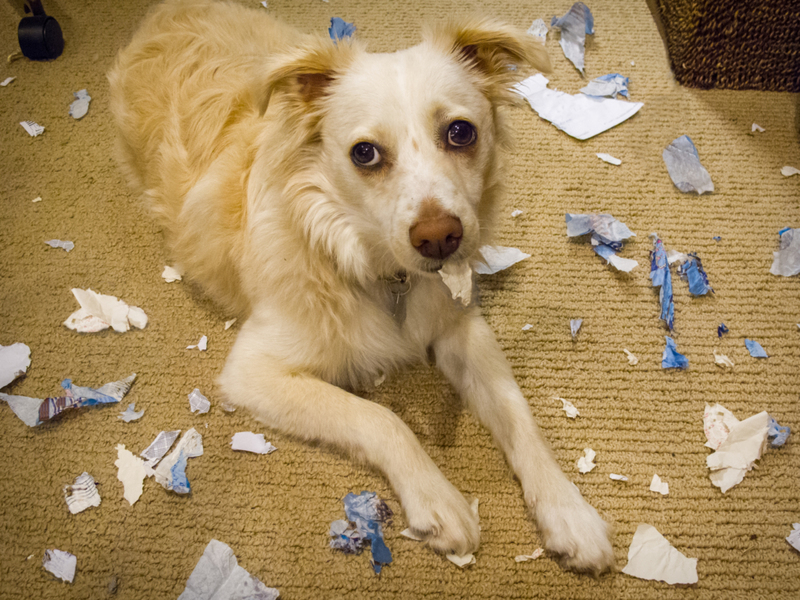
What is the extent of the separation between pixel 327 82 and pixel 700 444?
1.65m

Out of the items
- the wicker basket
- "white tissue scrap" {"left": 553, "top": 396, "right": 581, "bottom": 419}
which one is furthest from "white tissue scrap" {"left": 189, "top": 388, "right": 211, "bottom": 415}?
the wicker basket

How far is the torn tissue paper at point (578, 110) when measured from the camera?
2633 millimetres

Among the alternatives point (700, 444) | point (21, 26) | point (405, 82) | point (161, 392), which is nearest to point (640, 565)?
point (700, 444)

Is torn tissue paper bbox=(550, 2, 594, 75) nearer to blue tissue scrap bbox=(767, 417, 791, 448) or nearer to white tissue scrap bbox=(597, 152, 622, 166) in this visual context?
white tissue scrap bbox=(597, 152, 622, 166)

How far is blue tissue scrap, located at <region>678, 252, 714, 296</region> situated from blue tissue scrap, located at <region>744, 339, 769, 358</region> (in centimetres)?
24

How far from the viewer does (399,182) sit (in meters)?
1.41

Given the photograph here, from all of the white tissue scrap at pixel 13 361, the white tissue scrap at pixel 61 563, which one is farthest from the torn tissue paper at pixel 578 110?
the white tissue scrap at pixel 61 563

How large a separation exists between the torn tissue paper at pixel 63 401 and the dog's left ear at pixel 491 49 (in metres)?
1.59

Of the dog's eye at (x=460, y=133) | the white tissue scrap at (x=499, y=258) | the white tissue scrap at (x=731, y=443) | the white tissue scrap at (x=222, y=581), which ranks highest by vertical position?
the dog's eye at (x=460, y=133)

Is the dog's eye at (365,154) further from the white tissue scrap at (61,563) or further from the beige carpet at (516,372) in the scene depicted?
the white tissue scrap at (61,563)

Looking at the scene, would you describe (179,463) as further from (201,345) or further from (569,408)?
(569,408)

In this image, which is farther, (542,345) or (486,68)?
(542,345)

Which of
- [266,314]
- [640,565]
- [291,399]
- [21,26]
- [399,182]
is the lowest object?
[640,565]

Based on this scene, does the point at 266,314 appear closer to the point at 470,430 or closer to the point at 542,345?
the point at 470,430
